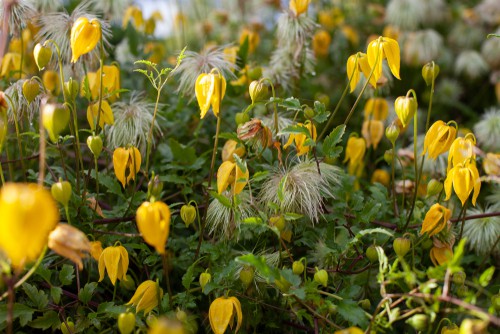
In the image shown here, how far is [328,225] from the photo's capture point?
4.70 ft

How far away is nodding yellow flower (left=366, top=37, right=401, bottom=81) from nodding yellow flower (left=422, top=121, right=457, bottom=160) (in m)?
0.14

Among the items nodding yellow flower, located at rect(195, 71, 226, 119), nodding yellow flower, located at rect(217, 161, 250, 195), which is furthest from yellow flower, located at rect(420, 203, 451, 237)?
nodding yellow flower, located at rect(195, 71, 226, 119)

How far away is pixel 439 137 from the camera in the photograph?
135cm

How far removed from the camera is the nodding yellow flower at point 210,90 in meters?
1.30

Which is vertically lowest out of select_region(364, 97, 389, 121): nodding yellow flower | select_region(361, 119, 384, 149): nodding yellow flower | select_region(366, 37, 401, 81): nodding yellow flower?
select_region(361, 119, 384, 149): nodding yellow flower

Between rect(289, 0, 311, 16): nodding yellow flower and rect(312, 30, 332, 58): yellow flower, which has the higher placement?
rect(289, 0, 311, 16): nodding yellow flower

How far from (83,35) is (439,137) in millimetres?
794

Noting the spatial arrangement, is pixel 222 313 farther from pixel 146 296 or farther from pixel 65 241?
pixel 65 241

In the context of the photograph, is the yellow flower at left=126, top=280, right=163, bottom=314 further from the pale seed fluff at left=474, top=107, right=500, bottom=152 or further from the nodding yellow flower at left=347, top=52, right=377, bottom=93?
the pale seed fluff at left=474, top=107, right=500, bottom=152

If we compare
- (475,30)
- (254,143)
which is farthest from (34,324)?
(475,30)

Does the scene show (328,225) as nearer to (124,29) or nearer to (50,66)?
(50,66)

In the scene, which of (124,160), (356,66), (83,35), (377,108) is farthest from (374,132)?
(83,35)

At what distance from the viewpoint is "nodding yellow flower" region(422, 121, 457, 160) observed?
53.4 inches

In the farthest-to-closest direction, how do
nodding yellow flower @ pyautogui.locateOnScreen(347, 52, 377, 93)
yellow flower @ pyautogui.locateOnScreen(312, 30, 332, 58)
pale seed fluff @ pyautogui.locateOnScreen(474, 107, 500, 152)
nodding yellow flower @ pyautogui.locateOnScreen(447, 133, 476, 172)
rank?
1. yellow flower @ pyautogui.locateOnScreen(312, 30, 332, 58)
2. pale seed fluff @ pyautogui.locateOnScreen(474, 107, 500, 152)
3. nodding yellow flower @ pyautogui.locateOnScreen(347, 52, 377, 93)
4. nodding yellow flower @ pyautogui.locateOnScreen(447, 133, 476, 172)
